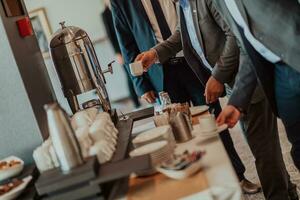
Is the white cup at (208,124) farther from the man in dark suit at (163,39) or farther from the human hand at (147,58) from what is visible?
the man in dark suit at (163,39)

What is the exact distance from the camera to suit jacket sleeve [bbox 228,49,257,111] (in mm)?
1646

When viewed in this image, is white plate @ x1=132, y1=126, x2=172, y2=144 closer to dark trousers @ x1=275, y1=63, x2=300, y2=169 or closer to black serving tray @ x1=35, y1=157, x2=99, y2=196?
black serving tray @ x1=35, y1=157, x2=99, y2=196

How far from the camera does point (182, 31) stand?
221 centimetres

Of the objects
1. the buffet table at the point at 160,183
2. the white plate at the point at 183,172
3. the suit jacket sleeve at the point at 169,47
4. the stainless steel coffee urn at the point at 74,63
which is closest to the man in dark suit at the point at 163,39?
the suit jacket sleeve at the point at 169,47

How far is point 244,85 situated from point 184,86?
0.94 meters

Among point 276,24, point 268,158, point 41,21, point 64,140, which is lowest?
point 268,158

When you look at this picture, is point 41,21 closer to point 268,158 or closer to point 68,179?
point 268,158

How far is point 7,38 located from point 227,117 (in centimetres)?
82

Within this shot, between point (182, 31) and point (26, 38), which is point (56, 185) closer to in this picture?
point (26, 38)

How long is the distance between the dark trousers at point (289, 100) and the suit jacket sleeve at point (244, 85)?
11 centimetres

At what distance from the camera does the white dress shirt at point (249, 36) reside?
148 centimetres

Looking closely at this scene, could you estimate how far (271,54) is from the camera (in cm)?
150

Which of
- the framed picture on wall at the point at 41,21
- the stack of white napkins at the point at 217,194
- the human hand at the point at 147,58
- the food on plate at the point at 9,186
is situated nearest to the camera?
the stack of white napkins at the point at 217,194

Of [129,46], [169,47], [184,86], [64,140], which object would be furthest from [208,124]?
[129,46]
